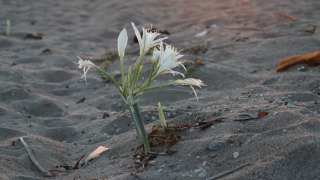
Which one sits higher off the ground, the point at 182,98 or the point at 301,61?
the point at 301,61

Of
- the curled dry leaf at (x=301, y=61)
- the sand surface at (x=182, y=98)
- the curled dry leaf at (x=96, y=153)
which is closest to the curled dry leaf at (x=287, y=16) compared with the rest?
the sand surface at (x=182, y=98)

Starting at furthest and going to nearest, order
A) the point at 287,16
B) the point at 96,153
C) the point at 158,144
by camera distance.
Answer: the point at 287,16 → the point at 96,153 → the point at 158,144

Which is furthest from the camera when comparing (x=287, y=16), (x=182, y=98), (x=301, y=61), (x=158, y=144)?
(x=287, y=16)

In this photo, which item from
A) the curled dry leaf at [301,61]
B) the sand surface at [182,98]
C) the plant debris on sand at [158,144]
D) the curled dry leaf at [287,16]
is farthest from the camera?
the curled dry leaf at [287,16]

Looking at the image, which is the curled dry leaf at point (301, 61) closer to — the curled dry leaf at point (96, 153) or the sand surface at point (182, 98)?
the sand surface at point (182, 98)

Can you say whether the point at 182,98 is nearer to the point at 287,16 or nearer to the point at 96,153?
the point at 96,153

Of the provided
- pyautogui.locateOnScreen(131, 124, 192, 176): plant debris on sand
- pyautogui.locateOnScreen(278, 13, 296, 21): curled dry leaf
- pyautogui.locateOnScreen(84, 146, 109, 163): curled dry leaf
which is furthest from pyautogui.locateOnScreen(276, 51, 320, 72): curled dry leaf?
pyautogui.locateOnScreen(278, 13, 296, 21): curled dry leaf

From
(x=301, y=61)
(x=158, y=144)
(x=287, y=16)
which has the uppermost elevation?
(x=158, y=144)

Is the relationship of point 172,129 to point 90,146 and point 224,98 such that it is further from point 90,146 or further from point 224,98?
point 224,98

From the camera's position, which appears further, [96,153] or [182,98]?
[182,98]

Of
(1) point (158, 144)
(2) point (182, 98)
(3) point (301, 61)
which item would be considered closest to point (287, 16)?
(3) point (301, 61)
